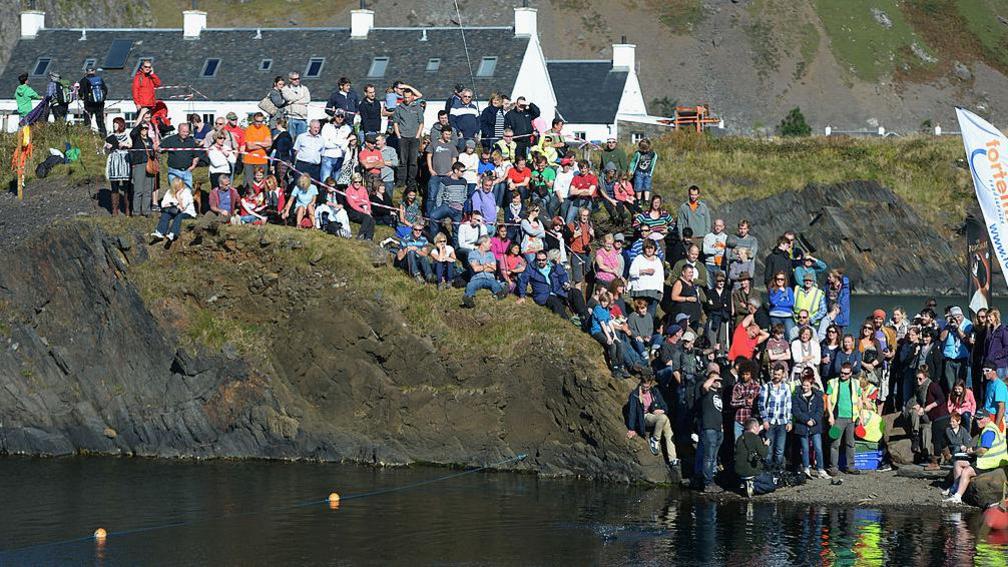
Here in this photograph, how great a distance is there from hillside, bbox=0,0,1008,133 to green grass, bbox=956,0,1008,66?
0.24m

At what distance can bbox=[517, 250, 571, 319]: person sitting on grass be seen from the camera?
87.6 ft

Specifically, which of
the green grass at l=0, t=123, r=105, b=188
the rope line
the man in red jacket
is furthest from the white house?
the rope line

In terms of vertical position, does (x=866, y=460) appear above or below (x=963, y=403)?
below

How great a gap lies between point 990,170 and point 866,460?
5130mm

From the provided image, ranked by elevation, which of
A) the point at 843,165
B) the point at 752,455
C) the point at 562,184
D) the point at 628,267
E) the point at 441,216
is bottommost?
the point at 752,455

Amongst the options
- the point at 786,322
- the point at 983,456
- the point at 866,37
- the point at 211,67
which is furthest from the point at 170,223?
the point at 866,37

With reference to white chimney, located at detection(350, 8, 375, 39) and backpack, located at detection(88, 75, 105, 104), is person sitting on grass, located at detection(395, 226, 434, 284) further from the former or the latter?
white chimney, located at detection(350, 8, 375, 39)

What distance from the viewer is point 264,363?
27.4m

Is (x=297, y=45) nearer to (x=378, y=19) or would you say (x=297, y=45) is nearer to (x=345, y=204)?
(x=345, y=204)

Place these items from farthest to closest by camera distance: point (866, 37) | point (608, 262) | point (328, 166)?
point (866, 37) < point (328, 166) < point (608, 262)

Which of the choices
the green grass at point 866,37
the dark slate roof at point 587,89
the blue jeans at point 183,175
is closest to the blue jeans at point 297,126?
the blue jeans at point 183,175

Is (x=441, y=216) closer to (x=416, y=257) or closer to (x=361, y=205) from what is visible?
(x=416, y=257)

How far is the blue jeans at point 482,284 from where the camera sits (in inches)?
1057

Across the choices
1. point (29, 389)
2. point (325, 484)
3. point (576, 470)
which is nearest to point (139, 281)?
point (29, 389)
